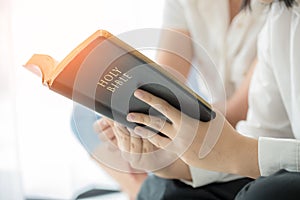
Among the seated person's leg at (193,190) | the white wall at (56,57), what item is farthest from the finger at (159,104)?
the white wall at (56,57)

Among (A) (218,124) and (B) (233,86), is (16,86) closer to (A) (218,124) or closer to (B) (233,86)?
(B) (233,86)

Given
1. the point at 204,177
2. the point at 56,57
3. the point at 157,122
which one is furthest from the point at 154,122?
the point at 56,57

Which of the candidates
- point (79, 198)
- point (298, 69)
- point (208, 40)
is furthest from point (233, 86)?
point (79, 198)

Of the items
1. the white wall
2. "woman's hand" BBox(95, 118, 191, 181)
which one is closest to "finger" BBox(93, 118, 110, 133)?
"woman's hand" BBox(95, 118, 191, 181)

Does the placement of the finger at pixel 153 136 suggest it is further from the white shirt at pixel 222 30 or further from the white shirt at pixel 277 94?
the white shirt at pixel 222 30

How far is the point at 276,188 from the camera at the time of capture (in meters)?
0.71

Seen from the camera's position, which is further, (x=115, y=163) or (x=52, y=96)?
(x=52, y=96)

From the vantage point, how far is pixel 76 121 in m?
0.99

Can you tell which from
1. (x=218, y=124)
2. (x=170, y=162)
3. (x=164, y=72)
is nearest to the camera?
(x=164, y=72)

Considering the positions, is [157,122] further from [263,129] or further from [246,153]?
[263,129]

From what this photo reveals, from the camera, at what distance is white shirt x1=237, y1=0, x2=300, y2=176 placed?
0.81m

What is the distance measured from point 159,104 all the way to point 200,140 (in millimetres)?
117

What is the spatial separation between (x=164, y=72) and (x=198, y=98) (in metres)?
0.06

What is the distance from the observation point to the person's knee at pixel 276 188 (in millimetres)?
699
